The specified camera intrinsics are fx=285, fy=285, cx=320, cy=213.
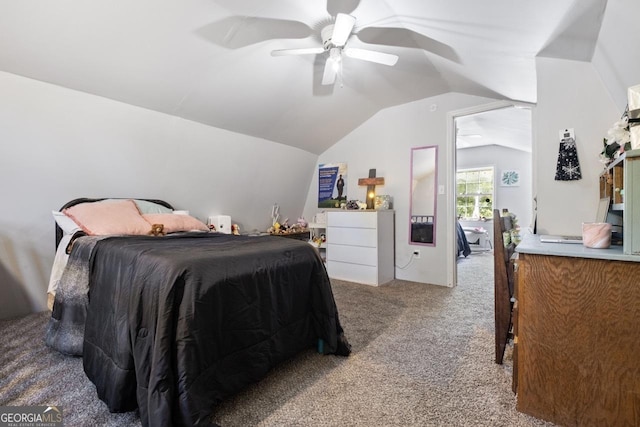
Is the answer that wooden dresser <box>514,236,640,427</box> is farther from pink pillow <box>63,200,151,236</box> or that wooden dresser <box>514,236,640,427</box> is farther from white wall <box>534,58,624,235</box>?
pink pillow <box>63,200,151,236</box>

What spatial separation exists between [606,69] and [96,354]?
322 cm

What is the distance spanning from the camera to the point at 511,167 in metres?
6.48

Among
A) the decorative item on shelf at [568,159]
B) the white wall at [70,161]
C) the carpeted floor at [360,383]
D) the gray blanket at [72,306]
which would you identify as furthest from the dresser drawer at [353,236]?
the gray blanket at [72,306]

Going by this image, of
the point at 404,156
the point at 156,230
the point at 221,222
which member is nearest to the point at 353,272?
the point at 404,156

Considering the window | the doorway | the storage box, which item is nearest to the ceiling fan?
the storage box

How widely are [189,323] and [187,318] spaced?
0.02 metres

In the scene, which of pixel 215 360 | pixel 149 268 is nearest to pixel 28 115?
pixel 149 268

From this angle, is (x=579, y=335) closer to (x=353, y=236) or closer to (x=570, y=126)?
(x=570, y=126)

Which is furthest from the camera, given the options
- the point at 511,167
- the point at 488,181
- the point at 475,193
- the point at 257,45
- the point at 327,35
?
the point at 475,193

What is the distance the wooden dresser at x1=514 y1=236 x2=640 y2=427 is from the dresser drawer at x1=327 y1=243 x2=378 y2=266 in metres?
2.28

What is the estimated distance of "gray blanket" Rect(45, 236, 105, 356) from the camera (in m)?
1.80

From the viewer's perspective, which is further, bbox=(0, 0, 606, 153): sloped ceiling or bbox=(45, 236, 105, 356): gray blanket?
bbox=(45, 236, 105, 356): gray blanket

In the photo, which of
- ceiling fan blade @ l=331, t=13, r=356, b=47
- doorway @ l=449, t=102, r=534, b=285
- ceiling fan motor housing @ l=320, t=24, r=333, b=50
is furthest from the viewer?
doorway @ l=449, t=102, r=534, b=285

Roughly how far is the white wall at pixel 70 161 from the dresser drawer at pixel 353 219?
5.03ft
